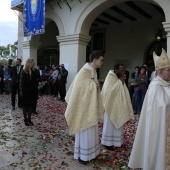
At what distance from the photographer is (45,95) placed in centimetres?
1411

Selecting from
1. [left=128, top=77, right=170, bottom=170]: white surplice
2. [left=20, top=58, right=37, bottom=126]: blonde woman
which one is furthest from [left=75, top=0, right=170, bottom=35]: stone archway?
[left=128, top=77, right=170, bottom=170]: white surplice

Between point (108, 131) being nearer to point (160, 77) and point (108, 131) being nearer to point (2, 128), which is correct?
point (160, 77)

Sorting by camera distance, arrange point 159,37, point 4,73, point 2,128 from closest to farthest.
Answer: point 2,128
point 159,37
point 4,73

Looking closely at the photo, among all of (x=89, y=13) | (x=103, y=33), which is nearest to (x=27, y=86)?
(x=89, y=13)

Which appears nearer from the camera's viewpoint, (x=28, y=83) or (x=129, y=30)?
(x=28, y=83)

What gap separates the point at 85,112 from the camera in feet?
14.3

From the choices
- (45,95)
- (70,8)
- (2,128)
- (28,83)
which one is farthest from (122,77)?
(45,95)

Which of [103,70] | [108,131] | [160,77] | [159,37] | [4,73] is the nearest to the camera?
[160,77]

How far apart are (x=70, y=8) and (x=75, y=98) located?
28.5ft

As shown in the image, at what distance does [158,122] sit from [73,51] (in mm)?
9011

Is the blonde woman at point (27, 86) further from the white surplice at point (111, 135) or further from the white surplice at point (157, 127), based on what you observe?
the white surplice at point (157, 127)

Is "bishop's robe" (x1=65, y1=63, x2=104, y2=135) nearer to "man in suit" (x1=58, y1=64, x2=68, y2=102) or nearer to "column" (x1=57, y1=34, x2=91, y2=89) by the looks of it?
"man in suit" (x1=58, y1=64, x2=68, y2=102)

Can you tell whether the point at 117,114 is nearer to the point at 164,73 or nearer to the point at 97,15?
the point at 164,73

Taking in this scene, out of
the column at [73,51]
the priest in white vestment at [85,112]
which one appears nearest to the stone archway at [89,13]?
the column at [73,51]
